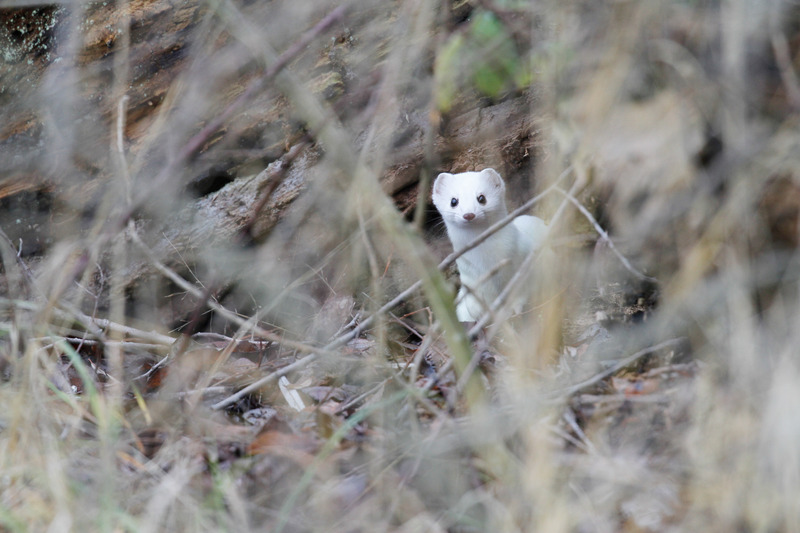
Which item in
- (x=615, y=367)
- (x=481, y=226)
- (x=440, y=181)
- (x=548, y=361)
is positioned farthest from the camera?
(x=481, y=226)

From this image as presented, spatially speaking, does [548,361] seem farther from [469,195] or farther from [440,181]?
[440,181]

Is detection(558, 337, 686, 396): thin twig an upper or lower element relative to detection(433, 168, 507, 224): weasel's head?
upper

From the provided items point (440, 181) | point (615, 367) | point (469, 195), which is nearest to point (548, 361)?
point (615, 367)

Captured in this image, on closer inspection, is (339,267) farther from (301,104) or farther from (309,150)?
(301,104)

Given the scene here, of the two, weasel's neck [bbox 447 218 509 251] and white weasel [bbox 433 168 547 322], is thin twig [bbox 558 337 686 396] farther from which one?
weasel's neck [bbox 447 218 509 251]

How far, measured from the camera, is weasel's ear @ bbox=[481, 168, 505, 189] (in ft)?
13.0

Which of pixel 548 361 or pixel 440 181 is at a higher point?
pixel 548 361

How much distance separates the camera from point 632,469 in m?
1.64

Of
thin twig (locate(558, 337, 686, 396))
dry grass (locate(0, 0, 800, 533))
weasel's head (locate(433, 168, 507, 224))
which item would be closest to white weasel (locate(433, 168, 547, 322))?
weasel's head (locate(433, 168, 507, 224))

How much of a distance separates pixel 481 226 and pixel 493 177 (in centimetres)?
38

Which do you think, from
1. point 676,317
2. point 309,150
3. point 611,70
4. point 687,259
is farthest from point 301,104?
point 309,150

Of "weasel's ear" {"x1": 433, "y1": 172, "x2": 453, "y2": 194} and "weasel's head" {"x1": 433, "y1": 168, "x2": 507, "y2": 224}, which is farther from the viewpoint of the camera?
"weasel's ear" {"x1": 433, "y1": 172, "x2": 453, "y2": 194}

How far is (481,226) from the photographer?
4.27 meters

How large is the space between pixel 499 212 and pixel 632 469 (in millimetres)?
2766
